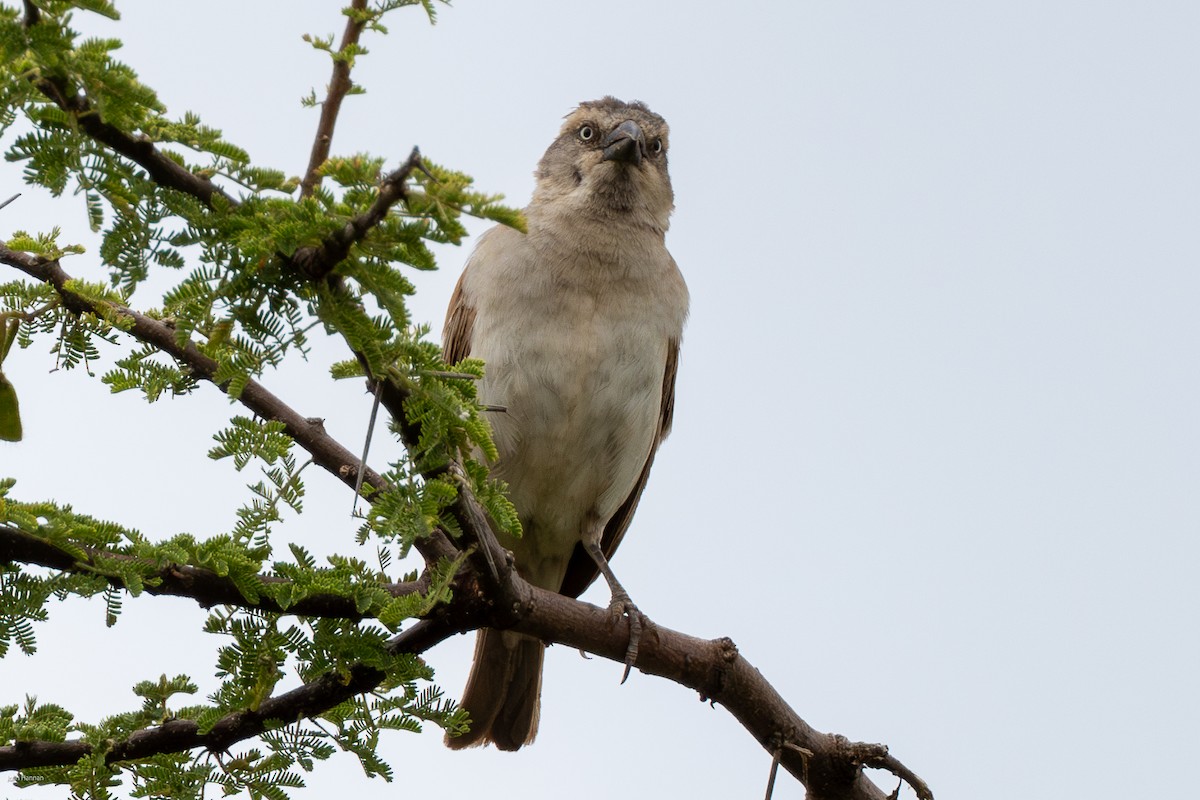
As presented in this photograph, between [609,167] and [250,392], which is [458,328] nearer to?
[609,167]

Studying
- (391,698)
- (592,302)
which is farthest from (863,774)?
(592,302)

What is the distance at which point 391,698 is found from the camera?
12.3 feet

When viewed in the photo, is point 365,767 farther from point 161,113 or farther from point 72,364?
point 161,113

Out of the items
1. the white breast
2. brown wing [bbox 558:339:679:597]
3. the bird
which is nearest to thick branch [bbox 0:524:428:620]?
the bird

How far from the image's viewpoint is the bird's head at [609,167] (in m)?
6.40

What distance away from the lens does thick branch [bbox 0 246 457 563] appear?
10.8ft

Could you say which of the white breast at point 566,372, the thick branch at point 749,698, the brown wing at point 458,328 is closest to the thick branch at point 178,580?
the thick branch at point 749,698

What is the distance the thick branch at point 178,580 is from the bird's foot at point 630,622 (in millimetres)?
1087

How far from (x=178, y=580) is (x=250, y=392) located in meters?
0.60

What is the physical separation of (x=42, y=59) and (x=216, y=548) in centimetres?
132

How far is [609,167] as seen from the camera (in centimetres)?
654

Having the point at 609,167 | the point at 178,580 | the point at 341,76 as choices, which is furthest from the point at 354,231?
the point at 609,167

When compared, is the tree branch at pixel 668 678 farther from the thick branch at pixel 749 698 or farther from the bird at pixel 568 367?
the bird at pixel 568 367

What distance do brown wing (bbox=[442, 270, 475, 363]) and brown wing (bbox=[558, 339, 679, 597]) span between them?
3.33 feet
